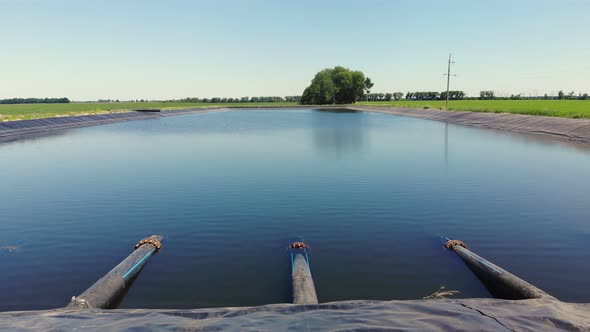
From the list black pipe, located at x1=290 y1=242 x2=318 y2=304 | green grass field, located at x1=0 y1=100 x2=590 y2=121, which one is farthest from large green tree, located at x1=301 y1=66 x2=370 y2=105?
black pipe, located at x1=290 y1=242 x2=318 y2=304

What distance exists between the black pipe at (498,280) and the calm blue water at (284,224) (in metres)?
0.22

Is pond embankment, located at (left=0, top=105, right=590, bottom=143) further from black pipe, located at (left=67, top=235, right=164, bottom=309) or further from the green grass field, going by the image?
black pipe, located at (left=67, top=235, right=164, bottom=309)

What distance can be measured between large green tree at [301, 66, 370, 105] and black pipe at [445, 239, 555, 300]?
465 ft

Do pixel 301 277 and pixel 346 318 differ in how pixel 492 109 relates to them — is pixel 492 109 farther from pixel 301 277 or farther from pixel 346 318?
pixel 346 318

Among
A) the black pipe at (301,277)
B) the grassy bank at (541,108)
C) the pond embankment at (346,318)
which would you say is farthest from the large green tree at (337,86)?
the pond embankment at (346,318)

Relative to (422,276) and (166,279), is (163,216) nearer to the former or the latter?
(166,279)

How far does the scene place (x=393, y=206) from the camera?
13.7 meters

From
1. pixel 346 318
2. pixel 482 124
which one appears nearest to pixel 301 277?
pixel 346 318

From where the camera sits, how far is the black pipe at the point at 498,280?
7184 millimetres

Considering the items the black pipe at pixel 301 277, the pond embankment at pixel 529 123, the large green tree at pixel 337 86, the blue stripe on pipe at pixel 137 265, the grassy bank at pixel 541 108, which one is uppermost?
the large green tree at pixel 337 86

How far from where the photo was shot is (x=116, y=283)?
317 inches

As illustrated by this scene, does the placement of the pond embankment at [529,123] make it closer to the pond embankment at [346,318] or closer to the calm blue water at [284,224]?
the calm blue water at [284,224]

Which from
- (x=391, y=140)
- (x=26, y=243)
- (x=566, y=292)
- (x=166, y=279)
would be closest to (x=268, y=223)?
(x=166, y=279)

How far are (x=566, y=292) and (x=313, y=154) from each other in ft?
63.3
